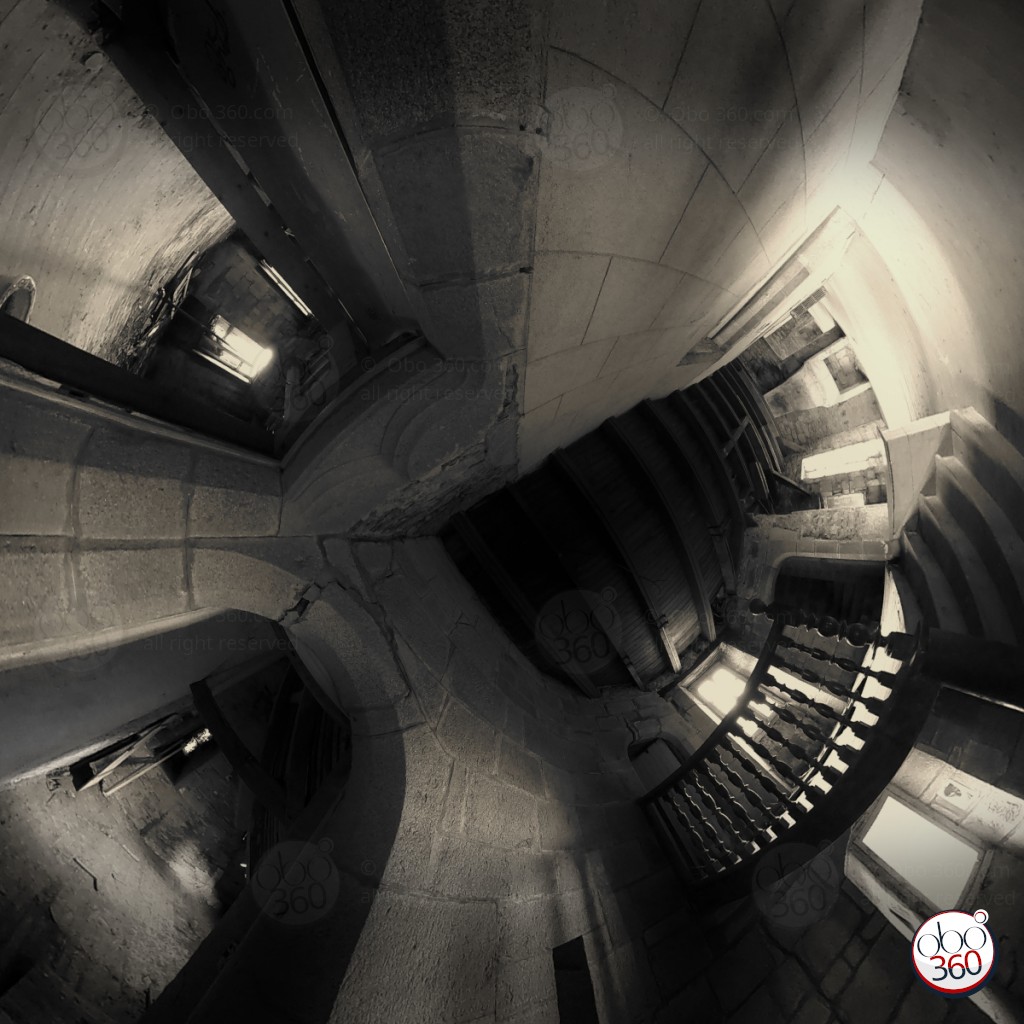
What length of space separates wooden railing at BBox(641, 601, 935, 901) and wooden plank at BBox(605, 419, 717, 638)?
2.03 metres

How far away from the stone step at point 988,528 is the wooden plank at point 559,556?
309 cm

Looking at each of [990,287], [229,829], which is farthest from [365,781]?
→ [990,287]

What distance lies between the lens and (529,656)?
225 inches

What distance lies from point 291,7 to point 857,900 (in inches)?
177

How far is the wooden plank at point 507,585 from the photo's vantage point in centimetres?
→ 493

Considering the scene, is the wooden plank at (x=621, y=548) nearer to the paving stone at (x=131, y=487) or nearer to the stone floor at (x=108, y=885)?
the paving stone at (x=131, y=487)

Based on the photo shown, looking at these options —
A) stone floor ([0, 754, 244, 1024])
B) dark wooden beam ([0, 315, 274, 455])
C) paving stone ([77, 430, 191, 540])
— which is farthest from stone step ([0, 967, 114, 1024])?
dark wooden beam ([0, 315, 274, 455])

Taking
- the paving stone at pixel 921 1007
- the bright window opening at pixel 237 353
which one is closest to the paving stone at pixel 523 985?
the paving stone at pixel 921 1007

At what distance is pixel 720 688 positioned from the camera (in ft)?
23.8

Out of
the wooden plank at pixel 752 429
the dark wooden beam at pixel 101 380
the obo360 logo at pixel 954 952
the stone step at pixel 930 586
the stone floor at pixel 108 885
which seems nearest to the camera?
the dark wooden beam at pixel 101 380

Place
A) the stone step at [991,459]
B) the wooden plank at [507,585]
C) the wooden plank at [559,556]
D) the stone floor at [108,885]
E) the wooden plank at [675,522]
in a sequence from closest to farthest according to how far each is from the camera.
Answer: the stone step at [991,459]
the stone floor at [108,885]
the wooden plank at [507,585]
the wooden plank at [559,556]
the wooden plank at [675,522]

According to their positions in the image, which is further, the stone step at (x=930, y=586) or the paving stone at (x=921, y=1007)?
the stone step at (x=930, y=586)

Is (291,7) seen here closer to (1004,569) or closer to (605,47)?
(605,47)

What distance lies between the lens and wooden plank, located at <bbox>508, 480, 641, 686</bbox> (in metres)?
5.23
